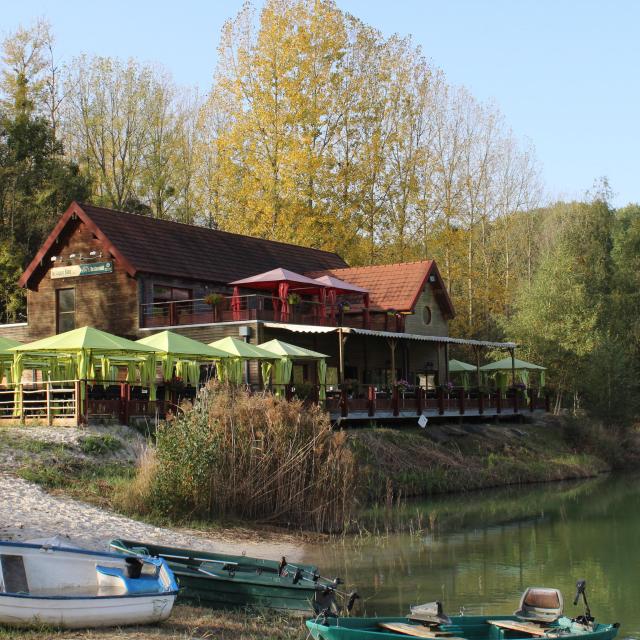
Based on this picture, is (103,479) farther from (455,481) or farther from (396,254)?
(396,254)

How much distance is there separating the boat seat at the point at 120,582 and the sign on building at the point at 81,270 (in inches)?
914

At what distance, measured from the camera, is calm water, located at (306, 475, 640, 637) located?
15.2 m

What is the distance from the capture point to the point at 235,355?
1088 inches

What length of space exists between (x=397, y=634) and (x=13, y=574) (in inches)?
183

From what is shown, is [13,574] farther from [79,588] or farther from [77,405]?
[77,405]

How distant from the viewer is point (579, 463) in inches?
1409

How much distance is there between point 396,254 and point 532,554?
28.5m

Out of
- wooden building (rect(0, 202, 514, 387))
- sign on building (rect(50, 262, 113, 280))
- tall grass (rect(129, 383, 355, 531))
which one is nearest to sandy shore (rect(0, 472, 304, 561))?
tall grass (rect(129, 383, 355, 531))

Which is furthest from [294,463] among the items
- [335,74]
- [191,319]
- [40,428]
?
[335,74]

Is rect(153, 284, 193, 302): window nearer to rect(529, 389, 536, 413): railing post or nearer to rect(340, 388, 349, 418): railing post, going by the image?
rect(340, 388, 349, 418): railing post

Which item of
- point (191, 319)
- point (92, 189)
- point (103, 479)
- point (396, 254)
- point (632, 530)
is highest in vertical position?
point (92, 189)

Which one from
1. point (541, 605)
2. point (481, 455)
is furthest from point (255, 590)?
point (481, 455)

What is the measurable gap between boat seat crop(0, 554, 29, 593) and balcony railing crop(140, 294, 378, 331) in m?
20.2

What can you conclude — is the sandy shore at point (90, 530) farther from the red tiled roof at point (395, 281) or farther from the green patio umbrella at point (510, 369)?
the green patio umbrella at point (510, 369)
